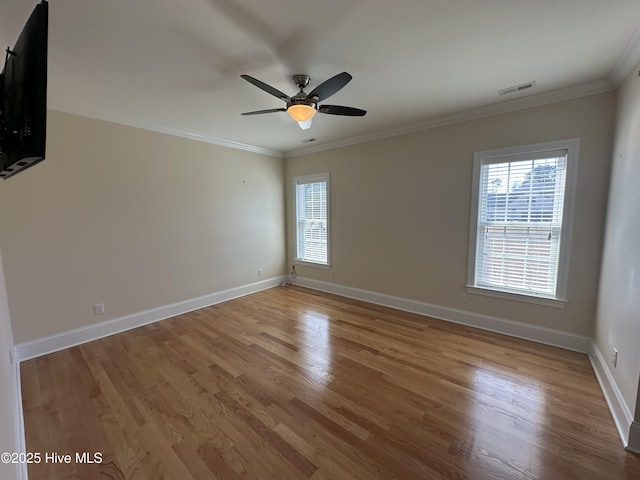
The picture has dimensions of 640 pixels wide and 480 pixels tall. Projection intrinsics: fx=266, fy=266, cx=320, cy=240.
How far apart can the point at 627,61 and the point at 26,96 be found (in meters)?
3.79

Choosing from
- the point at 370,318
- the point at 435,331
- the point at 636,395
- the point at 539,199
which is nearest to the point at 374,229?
the point at 370,318

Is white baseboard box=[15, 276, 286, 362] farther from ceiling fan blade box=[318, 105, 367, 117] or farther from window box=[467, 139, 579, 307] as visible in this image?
window box=[467, 139, 579, 307]

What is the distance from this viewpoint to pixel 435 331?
3.22 m

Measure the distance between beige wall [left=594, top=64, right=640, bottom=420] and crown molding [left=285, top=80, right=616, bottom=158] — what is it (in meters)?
0.22

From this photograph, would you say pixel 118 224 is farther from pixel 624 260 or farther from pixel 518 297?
pixel 624 260

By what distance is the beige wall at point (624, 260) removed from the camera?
1765mm

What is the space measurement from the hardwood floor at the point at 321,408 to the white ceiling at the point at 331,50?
2.60m

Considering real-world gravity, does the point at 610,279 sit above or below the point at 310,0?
below

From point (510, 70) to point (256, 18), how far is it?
6.97 feet

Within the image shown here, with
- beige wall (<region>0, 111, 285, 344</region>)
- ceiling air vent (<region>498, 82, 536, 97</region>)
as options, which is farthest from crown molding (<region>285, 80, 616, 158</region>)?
beige wall (<region>0, 111, 285, 344</region>)

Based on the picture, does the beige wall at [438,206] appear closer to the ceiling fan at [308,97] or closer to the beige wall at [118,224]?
the beige wall at [118,224]

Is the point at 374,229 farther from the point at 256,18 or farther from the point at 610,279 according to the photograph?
the point at 256,18

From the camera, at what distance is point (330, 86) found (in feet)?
6.66

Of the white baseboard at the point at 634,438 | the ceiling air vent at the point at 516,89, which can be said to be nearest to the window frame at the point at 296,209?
the ceiling air vent at the point at 516,89
